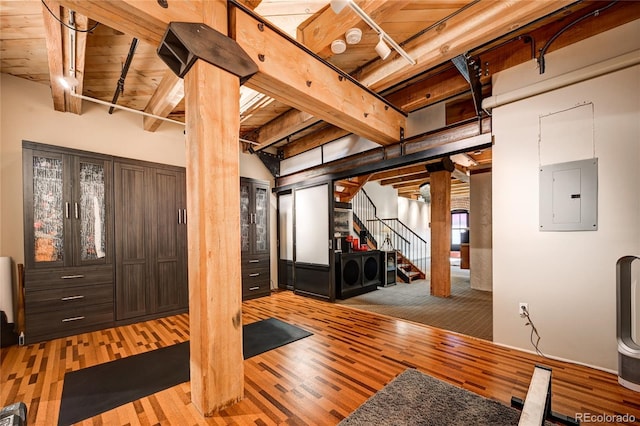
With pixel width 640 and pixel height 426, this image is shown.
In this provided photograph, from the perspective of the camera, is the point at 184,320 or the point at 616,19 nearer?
the point at 616,19

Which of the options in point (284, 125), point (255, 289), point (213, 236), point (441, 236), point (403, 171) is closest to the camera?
point (213, 236)

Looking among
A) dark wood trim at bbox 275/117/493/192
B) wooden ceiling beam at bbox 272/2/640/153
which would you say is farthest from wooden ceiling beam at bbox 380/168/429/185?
wooden ceiling beam at bbox 272/2/640/153

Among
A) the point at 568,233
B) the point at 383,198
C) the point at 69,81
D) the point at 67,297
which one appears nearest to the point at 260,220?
the point at 67,297

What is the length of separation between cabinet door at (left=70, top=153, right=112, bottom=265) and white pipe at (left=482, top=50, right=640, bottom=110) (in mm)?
5165

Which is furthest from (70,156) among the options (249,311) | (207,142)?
(249,311)

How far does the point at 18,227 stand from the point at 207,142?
354 centimetres

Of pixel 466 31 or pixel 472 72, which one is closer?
pixel 466 31

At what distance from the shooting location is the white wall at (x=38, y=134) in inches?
131

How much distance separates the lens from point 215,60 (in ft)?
6.26

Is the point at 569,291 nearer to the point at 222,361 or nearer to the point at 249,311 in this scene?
the point at 222,361

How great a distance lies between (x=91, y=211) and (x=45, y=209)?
0.44m

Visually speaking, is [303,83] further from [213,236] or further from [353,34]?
[213,236]

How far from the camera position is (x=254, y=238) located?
5.36 meters

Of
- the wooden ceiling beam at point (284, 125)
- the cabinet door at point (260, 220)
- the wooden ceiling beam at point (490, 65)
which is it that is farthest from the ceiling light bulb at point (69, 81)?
the wooden ceiling beam at point (490, 65)
